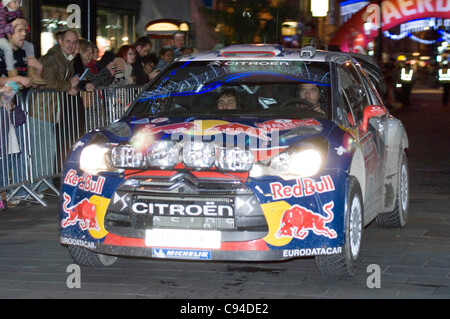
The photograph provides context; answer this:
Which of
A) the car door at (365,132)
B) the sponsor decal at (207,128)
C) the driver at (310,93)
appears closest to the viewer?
the sponsor decal at (207,128)

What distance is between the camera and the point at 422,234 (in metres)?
8.45

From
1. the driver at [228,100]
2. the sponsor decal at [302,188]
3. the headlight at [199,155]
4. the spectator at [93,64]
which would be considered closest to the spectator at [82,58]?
the spectator at [93,64]

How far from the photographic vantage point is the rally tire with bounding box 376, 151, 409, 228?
8.56 m

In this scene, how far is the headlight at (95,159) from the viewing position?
256 inches

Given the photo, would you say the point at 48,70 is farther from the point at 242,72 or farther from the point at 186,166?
the point at 186,166

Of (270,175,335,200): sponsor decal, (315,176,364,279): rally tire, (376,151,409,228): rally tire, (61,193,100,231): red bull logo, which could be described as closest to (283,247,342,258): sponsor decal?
(315,176,364,279): rally tire

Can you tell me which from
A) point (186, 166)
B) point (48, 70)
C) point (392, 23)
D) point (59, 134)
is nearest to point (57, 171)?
point (59, 134)

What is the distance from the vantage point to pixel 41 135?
10.8 metres

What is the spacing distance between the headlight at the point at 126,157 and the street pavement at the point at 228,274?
0.83m

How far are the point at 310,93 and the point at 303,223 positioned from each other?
1784 mm

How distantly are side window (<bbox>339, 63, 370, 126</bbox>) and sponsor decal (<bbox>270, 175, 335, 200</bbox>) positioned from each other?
1106mm

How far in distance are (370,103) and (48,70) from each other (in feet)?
14.9

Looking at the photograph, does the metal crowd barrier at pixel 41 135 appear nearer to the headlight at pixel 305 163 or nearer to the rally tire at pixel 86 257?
the rally tire at pixel 86 257

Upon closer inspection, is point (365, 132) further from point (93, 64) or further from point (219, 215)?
point (93, 64)
